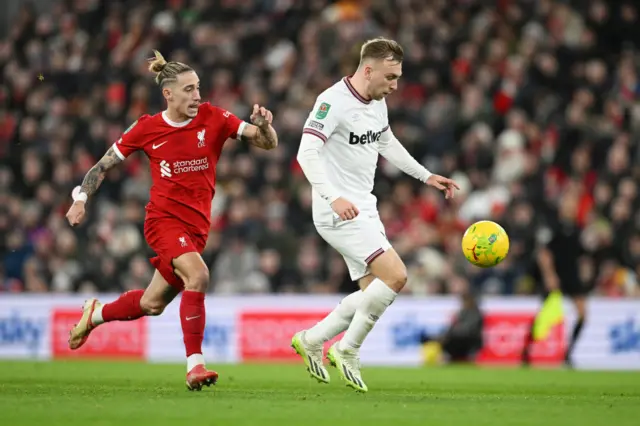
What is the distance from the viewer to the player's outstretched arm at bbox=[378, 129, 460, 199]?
9.78 meters

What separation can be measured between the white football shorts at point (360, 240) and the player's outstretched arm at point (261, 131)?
2.65 ft

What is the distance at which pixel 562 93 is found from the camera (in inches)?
778

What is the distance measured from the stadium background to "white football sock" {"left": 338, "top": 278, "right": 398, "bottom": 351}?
718 cm

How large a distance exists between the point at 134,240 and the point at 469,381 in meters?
8.35

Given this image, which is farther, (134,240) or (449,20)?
(449,20)

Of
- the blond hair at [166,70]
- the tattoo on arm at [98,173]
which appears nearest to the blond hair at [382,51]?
the blond hair at [166,70]

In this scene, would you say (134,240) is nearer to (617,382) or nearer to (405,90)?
(405,90)

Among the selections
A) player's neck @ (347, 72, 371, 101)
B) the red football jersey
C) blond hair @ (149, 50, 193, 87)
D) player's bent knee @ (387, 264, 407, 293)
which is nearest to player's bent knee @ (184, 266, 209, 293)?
the red football jersey

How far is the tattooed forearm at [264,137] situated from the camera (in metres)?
9.26

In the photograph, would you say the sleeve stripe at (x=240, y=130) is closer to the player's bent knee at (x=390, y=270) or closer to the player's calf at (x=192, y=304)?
the player's calf at (x=192, y=304)

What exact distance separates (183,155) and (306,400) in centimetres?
222

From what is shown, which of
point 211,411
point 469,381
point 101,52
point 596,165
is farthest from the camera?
point 101,52

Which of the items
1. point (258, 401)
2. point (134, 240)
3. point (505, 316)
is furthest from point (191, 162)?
point (134, 240)

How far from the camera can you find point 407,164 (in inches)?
396
